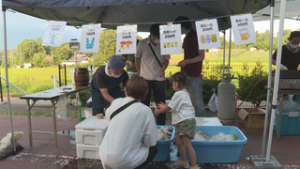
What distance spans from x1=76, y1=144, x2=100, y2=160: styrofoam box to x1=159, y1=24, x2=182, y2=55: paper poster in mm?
1567

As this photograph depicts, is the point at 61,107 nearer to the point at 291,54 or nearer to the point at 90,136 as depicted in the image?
the point at 90,136

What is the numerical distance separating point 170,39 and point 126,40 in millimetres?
584

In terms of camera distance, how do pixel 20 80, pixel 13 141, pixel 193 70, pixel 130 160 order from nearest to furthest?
pixel 130 160, pixel 13 141, pixel 193 70, pixel 20 80

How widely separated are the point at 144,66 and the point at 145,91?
168cm

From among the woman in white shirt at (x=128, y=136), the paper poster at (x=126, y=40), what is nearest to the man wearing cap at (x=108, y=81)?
the paper poster at (x=126, y=40)

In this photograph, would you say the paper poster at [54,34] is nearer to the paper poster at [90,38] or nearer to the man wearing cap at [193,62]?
the paper poster at [90,38]

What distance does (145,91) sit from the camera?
1.94m

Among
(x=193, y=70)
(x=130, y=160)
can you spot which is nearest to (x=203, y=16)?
(x=193, y=70)

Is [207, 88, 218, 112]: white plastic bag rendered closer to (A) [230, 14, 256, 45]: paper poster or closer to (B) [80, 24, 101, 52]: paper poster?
(A) [230, 14, 256, 45]: paper poster

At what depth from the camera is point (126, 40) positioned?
291 centimetres

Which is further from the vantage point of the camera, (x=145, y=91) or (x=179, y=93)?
(x=179, y=93)

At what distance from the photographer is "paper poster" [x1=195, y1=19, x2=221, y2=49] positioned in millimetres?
2707

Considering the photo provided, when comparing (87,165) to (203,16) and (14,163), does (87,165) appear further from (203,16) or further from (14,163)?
(203,16)

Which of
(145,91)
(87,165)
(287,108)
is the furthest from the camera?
(287,108)
